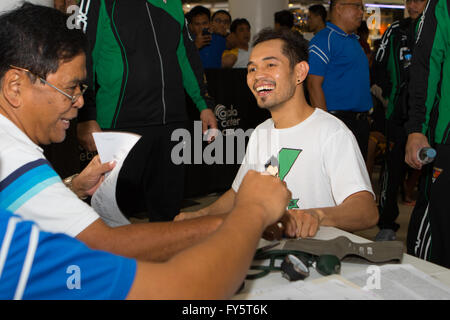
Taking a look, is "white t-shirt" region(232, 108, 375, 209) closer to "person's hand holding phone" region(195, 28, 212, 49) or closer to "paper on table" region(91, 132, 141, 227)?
"paper on table" region(91, 132, 141, 227)

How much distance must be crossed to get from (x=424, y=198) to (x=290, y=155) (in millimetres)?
803

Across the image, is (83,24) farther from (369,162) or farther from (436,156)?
(369,162)

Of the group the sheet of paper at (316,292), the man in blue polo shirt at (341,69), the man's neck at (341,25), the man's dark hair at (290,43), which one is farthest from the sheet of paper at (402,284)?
the man's neck at (341,25)

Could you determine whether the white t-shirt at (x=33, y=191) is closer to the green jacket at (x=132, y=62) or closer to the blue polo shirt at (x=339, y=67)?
the green jacket at (x=132, y=62)

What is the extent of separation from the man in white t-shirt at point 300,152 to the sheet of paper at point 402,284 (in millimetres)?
321

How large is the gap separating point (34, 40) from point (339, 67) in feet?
9.01

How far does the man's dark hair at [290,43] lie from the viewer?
218 cm

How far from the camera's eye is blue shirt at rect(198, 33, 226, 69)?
571 cm

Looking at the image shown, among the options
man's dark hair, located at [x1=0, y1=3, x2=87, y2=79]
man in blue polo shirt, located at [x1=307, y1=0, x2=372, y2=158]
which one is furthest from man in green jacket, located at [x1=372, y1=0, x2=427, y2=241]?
man's dark hair, located at [x1=0, y1=3, x2=87, y2=79]

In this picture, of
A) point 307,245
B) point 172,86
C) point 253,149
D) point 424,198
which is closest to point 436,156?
point 424,198

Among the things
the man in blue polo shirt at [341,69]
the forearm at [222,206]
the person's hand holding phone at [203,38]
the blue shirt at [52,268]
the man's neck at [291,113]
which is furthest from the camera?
the person's hand holding phone at [203,38]

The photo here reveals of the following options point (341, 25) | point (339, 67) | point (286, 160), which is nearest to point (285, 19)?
point (341, 25)

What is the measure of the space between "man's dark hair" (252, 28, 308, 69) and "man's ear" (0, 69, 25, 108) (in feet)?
4.42
